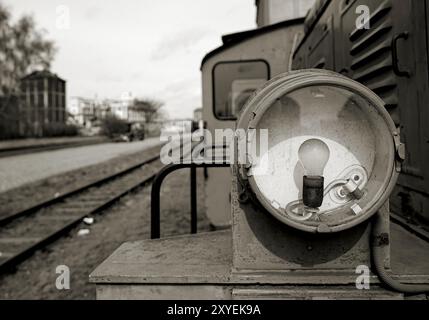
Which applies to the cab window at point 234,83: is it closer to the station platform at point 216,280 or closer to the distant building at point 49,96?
the station platform at point 216,280

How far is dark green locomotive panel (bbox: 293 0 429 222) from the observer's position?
5.22ft

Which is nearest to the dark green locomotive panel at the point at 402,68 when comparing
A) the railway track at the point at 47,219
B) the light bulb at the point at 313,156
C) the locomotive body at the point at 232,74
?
the light bulb at the point at 313,156

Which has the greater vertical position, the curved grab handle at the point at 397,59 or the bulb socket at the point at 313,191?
the curved grab handle at the point at 397,59

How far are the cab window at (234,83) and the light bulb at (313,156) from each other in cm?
341

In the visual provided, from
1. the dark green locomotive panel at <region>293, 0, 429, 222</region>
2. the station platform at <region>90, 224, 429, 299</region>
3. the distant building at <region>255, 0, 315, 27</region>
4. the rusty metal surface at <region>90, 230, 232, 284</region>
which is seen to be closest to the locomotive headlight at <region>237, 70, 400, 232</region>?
the station platform at <region>90, 224, 429, 299</region>

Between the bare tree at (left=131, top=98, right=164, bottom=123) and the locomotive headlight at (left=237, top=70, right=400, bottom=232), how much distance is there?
8201 cm

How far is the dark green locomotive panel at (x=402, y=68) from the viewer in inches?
62.6

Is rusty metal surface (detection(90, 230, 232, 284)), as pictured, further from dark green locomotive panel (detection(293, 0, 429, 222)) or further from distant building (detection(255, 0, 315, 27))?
distant building (detection(255, 0, 315, 27))

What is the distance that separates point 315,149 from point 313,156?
0.03 metres

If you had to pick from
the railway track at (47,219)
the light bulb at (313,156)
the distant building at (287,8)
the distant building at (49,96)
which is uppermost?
the distant building at (49,96)

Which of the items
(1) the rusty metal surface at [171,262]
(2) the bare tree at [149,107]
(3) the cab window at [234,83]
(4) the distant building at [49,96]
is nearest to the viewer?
(1) the rusty metal surface at [171,262]

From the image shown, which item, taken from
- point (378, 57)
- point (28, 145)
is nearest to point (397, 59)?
point (378, 57)
